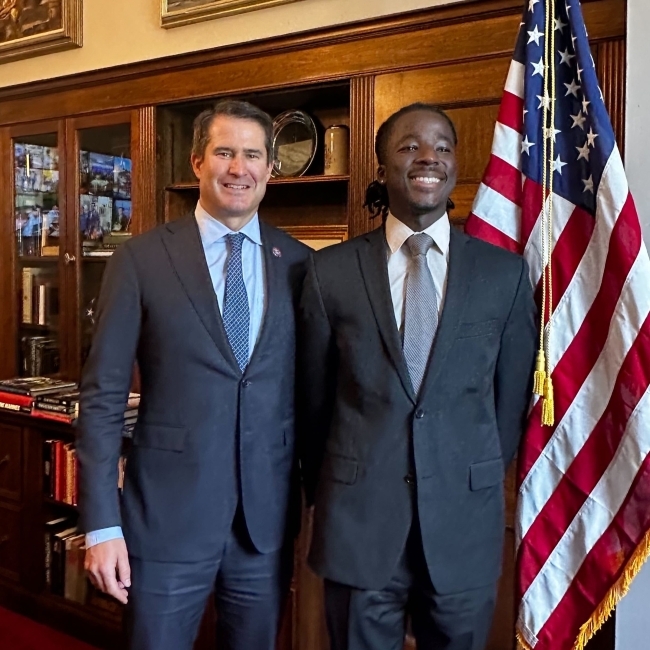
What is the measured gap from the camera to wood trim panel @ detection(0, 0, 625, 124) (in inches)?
73.4

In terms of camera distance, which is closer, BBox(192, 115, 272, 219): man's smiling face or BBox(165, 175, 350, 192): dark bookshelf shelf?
BBox(192, 115, 272, 219): man's smiling face

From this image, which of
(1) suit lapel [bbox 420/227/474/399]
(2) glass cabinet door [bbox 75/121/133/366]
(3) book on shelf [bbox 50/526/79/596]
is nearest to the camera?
(1) suit lapel [bbox 420/227/474/399]

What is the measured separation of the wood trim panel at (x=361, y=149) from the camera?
6.82 feet

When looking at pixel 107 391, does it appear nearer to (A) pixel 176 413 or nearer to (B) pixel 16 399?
(A) pixel 176 413

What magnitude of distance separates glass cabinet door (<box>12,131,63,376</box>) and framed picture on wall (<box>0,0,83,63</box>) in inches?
12.9

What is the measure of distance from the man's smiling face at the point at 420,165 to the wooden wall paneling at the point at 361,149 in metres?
0.64

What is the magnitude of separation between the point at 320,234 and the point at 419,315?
3.93 ft

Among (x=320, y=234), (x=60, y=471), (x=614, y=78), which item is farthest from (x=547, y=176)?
(x=60, y=471)

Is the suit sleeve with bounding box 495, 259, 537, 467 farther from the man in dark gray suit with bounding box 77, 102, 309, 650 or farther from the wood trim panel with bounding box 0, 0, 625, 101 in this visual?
the wood trim panel with bounding box 0, 0, 625, 101

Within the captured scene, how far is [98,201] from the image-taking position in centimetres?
275

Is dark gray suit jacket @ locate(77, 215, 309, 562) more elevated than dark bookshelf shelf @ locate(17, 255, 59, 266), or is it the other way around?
dark bookshelf shelf @ locate(17, 255, 59, 266)

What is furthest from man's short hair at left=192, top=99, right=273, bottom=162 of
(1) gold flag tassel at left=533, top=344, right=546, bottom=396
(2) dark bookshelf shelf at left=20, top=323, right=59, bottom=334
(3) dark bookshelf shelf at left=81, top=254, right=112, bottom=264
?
(2) dark bookshelf shelf at left=20, top=323, right=59, bottom=334

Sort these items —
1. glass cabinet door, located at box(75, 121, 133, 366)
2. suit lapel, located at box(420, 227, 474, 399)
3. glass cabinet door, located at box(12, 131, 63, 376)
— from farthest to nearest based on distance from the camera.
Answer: glass cabinet door, located at box(12, 131, 63, 376) < glass cabinet door, located at box(75, 121, 133, 366) < suit lapel, located at box(420, 227, 474, 399)

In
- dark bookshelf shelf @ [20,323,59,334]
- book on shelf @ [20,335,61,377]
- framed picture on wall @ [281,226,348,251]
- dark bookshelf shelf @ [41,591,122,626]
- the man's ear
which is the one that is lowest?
dark bookshelf shelf @ [41,591,122,626]
